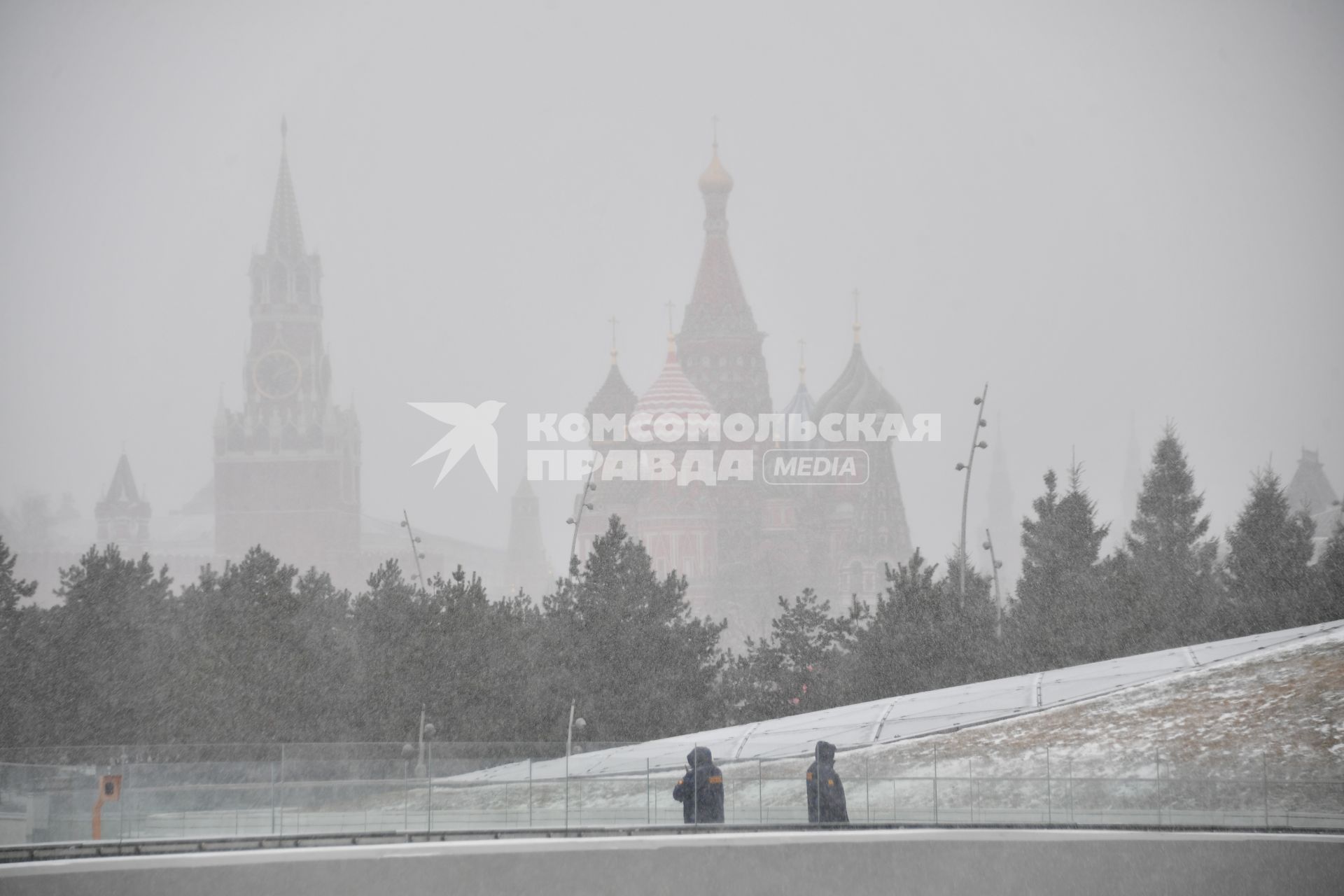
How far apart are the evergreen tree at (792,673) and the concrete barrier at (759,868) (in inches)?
1676

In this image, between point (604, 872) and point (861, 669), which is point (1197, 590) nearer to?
point (861, 669)

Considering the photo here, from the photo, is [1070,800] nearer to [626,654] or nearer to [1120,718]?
[1120,718]

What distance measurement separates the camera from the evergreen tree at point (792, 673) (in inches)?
2717

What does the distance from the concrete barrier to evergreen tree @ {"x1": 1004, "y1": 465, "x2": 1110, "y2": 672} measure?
123 ft

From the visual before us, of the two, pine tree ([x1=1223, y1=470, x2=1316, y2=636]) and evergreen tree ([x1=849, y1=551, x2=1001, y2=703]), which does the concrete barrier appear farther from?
pine tree ([x1=1223, y1=470, x2=1316, y2=636])

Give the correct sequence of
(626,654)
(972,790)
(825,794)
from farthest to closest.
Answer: (626,654)
(972,790)
(825,794)

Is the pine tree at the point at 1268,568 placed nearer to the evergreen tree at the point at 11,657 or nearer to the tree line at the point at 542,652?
the tree line at the point at 542,652

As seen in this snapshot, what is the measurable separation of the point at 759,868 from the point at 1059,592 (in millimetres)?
52852

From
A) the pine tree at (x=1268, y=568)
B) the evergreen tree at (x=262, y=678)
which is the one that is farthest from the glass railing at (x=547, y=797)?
the pine tree at (x=1268, y=568)


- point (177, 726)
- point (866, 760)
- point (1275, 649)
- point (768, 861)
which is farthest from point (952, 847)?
point (177, 726)

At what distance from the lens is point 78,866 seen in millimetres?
23062

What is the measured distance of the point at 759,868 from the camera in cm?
2300

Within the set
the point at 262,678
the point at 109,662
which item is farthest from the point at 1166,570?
the point at 109,662

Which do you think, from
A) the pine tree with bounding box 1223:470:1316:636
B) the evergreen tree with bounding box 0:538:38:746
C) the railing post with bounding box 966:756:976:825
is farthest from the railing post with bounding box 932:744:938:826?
the evergreen tree with bounding box 0:538:38:746
